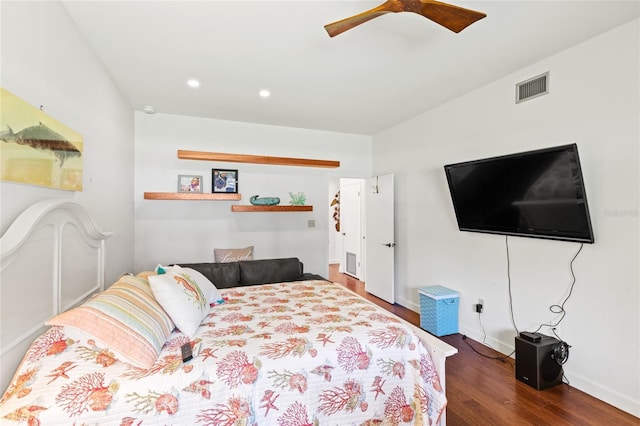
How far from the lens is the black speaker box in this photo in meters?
2.34

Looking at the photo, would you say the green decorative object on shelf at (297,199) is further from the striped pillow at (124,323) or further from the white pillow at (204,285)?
the striped pillow at (124,323)

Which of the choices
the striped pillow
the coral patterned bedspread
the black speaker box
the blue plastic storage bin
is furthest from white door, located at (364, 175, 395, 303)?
the striped pillow

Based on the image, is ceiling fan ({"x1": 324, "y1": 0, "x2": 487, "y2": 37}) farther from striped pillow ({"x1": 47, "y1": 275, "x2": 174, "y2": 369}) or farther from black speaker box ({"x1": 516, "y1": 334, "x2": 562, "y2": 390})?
black speaker box ({"x1": 516, "y1": 334, "x2": 562, "y2": 390})

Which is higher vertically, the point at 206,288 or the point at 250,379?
the point at 206,288

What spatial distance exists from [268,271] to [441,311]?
6.82 feet

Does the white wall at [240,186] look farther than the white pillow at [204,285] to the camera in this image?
Yes

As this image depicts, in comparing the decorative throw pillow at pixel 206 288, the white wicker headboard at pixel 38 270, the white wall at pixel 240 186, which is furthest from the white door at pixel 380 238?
the white wicker headboard at pixel 38 270

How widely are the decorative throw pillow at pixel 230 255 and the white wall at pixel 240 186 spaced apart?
12cm

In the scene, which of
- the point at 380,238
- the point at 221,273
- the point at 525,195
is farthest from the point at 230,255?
the point at 525,195

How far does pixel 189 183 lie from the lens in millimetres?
4062

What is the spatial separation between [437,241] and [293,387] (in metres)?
2.81

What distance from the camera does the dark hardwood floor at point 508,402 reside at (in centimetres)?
204

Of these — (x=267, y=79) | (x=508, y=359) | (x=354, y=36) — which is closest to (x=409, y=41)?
(x=354, y=36)

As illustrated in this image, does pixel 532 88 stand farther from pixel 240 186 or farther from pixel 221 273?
pixel 221 273
